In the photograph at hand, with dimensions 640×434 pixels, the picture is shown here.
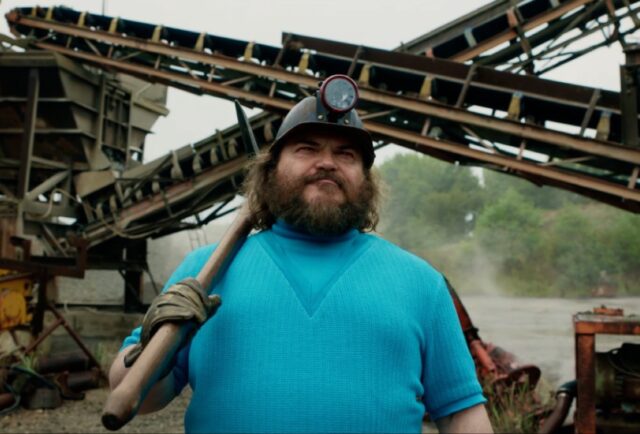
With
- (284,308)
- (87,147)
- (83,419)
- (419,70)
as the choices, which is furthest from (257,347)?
(87,147)

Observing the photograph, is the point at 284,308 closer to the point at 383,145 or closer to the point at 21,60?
the point at 383,145

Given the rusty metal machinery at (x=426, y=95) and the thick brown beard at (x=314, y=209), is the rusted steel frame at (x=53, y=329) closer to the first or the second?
the rusty metal machinery at (x=426, y=95)

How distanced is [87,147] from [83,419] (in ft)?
20.8

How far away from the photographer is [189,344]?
80.0 inches

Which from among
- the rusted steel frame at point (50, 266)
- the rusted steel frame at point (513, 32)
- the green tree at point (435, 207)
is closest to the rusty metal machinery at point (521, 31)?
the rusted steel frame at point (513, 32)

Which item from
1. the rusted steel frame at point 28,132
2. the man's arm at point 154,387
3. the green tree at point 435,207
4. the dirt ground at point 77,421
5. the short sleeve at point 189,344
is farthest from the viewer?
the green tree at point 435,207

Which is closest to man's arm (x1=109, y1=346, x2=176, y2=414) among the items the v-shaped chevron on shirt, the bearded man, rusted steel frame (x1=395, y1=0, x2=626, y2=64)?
the bearded man

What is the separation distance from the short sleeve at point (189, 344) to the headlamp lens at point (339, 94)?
2.12ft

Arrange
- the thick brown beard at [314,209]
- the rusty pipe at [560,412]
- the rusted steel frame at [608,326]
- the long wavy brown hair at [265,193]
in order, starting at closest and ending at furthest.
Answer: the thick brown beard at [314,209], the long wavy brown hair at [265,193], the rusted steel frame at [608,326], the rusty pipe at [560,412]

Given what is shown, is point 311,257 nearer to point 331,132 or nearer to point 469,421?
point 331,132

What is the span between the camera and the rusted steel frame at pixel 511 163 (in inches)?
299

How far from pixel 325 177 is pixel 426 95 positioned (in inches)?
266

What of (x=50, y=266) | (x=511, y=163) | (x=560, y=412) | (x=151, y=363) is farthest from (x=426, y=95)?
(x=151, y=363)

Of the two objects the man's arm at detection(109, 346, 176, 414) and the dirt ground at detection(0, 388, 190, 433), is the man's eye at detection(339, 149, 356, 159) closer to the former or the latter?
the man's arm at detection(109, 346, 176, 414)
